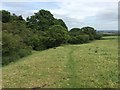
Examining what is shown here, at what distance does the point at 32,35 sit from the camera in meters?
50.6

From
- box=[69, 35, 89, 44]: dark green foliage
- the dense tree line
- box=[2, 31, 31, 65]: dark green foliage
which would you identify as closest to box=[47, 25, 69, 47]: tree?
the dense tree line

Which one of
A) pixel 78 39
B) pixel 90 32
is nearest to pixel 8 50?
pixel 78 39

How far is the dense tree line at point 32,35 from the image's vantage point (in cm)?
3212

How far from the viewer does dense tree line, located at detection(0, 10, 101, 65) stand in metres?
32.1

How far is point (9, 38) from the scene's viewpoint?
3173cm

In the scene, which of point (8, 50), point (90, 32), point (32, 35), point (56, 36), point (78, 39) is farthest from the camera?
point (90, 32)

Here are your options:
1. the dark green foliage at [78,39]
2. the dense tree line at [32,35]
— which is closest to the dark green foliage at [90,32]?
the dense tree line at [32,35]

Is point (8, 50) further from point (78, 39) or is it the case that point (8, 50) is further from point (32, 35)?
point (78, 39)

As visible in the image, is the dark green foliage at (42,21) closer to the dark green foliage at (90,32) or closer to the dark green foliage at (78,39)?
the dark green foliage at (78,39)

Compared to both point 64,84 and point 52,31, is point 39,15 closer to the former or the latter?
point 52,31

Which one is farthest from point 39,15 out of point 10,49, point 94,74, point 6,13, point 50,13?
point 94,74

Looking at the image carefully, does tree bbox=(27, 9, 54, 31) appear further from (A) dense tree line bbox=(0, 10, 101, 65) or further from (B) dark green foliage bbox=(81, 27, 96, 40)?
(B) dark green foliage bbox=(81, 27, 96, 40)

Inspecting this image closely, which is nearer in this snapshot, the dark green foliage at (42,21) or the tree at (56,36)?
the tree at (56,36)

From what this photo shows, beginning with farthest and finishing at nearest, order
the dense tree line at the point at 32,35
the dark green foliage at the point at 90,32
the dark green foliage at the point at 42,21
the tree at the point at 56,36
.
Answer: the dark green foliage at the point at 90,32
the dark green foliage at the point at 42,21
the tree at the point at 56,36
the dense tree line at the point at 32,35
